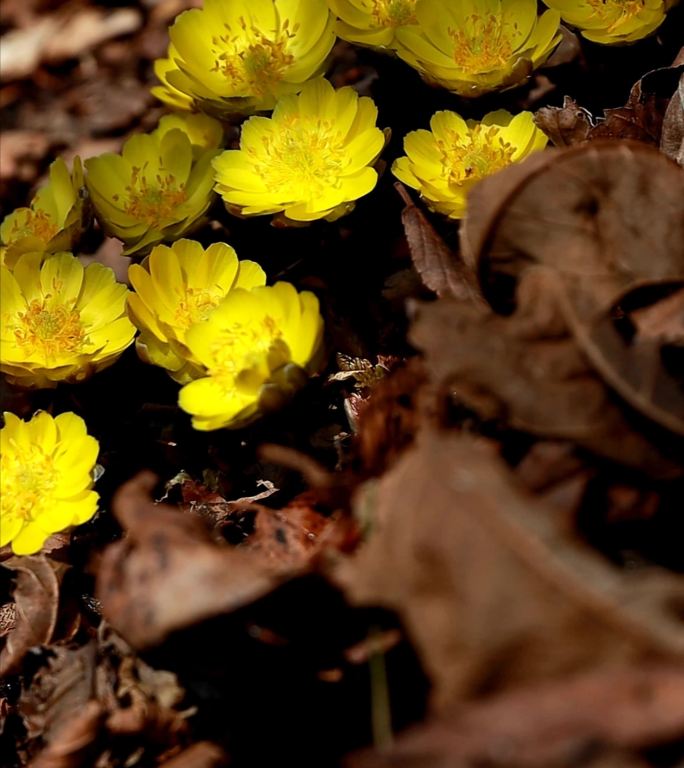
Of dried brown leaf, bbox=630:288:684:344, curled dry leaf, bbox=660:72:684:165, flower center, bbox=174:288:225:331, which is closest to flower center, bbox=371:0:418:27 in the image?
curled dry leaf, bbox=660:72:684:165

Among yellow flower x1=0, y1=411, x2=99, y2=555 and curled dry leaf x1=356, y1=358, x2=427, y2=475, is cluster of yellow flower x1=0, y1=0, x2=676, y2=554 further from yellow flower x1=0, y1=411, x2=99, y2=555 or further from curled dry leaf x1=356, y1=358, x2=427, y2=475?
curled dry leaf x1=356, y1=358, x2=427, y2=475

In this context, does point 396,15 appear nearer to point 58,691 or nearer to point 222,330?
point 222,330

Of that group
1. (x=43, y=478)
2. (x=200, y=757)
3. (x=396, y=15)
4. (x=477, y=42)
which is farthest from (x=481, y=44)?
(x=200, y=757)

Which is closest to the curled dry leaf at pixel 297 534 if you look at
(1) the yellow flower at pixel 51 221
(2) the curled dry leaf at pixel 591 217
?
(2) the curled dry leaf at pixel 591 217

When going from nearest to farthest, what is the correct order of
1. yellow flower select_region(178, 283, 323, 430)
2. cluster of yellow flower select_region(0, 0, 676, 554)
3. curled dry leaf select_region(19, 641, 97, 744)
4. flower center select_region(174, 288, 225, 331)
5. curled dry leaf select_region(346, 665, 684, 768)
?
curled dry leaf select_region(346, 665, 684, 768) → curled dry leaf select_region(19, 641, 97, 744) → yellow flower select_region(178, 283, 323, 430) → cluster of yellow flower select_region(0, 0, 676, 554) → flower center select_region(174, 288, 225, 331)

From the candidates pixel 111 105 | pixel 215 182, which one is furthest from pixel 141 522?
pixel 111 105
